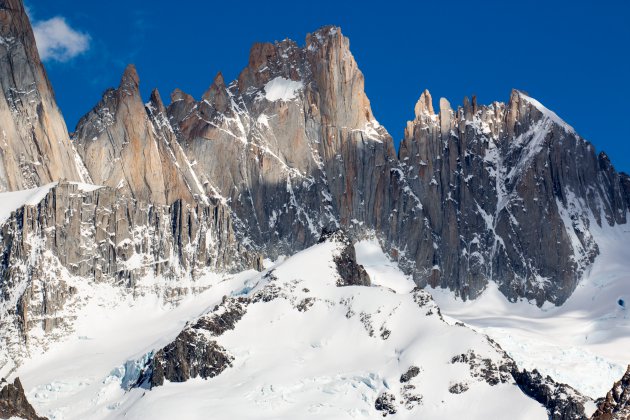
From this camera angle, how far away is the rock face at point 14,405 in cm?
18475

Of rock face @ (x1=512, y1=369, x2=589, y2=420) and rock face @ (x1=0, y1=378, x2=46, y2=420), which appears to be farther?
rock face @ (x1=0, y1=378, x2=46, y2=420)

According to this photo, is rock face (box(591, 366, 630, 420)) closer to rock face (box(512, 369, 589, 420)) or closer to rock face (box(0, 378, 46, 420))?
rock face (box(512, 369, 589, 420))

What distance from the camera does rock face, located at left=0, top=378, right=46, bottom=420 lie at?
185 meters

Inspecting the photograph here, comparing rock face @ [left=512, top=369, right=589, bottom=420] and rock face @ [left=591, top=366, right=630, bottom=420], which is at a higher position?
rock face @ [left=512, top=369, right=589, bottom=420]

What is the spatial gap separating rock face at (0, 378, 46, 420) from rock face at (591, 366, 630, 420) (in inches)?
4265

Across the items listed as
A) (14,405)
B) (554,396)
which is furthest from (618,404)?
(14,405)

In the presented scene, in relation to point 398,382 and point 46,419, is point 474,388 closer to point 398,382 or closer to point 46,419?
point 398,382

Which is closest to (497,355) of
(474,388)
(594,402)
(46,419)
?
(474,388)

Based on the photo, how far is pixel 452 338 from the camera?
7835 inches

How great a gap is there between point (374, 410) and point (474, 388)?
1332cm

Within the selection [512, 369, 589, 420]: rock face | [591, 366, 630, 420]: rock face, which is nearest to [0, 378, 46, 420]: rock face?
[512, 369, 589, 420]: rock face

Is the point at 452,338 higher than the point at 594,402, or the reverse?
the point at 452,338

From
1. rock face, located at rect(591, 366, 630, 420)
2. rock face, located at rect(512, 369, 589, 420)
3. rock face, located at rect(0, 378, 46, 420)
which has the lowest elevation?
rock face, located at rect(591, 366, 630, 420)

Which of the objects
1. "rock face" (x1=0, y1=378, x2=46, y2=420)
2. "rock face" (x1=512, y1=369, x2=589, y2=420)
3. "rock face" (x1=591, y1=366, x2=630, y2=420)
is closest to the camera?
"rock face" (x1=591, y1=366, x2=630, y2=420)
